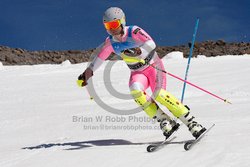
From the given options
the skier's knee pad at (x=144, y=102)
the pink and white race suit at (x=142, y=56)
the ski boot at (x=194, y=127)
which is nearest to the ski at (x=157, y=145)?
the ski boot at (x=194, y=127)

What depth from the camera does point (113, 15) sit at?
6.11 m

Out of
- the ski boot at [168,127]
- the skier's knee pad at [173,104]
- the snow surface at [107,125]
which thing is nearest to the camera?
the snow surface at [107,125]

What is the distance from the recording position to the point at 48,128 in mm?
8594

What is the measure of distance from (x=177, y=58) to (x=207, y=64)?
2.87 m

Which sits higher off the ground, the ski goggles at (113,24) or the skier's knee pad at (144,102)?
the ski goggles at (113,24)

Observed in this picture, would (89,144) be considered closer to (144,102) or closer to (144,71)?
(144,102)

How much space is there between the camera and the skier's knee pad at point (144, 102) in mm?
6004

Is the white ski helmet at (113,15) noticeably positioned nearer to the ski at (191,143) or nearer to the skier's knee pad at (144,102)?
the skier's knee pad at (144,102)

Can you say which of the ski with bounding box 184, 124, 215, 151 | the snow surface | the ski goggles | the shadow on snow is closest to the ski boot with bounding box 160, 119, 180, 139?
the snow surface

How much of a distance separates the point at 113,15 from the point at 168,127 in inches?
67.7

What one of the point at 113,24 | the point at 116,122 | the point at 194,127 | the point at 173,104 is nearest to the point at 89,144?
the point at 173,104

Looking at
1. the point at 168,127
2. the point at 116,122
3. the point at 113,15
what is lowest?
the point at 116,122

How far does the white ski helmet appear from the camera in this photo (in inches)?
240

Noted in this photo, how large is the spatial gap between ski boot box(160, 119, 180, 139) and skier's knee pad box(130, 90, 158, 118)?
194 mm
